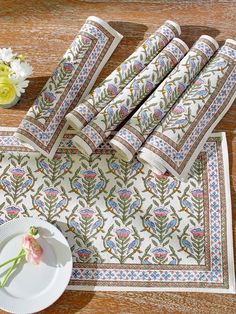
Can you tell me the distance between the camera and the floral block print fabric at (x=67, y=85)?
4.07ft

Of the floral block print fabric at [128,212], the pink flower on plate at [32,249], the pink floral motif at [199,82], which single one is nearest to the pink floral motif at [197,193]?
the floral block print fabric at [128,212]

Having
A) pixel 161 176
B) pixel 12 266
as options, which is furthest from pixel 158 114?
pixel 12 266

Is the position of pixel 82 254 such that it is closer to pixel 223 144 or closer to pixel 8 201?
pixel 8 201

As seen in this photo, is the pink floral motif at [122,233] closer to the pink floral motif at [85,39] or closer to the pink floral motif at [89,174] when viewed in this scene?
the pink floral motif at [89,174]

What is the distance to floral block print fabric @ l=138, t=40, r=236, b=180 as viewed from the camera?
48.3 inches

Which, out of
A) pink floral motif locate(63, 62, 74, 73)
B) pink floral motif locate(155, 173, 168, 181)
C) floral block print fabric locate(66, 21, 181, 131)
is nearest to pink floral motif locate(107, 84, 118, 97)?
floral block print fabric locate(66, 21, 181, 131)

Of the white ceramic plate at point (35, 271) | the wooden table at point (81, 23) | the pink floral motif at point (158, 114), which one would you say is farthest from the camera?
the wooden table at point (81, 23)

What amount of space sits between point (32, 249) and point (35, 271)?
5cm

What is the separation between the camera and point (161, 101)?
1.25 meters

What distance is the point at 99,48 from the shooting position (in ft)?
4.36

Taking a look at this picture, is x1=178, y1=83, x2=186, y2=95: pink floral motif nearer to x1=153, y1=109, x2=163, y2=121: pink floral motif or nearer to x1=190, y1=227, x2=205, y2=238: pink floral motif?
x1=153, y1=109, x2=163, y2=121: pink floral motif

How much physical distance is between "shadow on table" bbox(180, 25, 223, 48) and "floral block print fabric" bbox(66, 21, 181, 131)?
0.15 ft

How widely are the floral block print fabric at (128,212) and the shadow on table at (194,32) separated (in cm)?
27

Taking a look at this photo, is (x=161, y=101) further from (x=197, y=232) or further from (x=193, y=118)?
(x=197, y=232)
